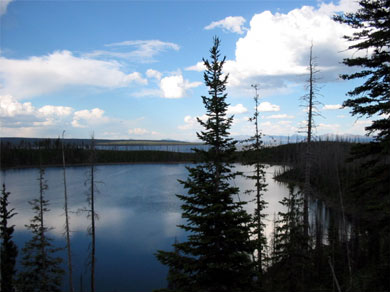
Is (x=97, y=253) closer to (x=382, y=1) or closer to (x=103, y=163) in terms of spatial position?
→ (x=382, y=1)

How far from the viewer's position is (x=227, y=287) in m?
8.94

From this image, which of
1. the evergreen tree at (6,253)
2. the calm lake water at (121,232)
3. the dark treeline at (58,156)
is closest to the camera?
the evergreen tree at (6,253)

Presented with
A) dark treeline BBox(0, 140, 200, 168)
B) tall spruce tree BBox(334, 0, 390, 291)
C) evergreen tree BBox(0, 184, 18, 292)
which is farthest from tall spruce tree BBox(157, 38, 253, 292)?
dark treeline BBox(0, 140, 200, 168)

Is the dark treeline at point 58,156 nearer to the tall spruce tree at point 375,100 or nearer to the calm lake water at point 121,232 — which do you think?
the calm lake water at point 121,232

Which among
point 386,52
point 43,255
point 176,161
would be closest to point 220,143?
point 386,52

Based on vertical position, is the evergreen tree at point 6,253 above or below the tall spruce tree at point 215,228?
below

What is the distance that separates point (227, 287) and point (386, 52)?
34.3ft

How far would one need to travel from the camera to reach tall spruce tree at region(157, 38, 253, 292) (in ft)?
29.6

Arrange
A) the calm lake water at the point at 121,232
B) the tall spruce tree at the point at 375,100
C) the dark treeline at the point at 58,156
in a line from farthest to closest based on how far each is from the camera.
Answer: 1. the dark treeline at the point at 58,156
2. the calm lake water at the point at 121,232
3. the tall spruce tree at the point at 375,100

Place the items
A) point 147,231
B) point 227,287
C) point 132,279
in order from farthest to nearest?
point 147,231 → point 132,279 → point 227,287

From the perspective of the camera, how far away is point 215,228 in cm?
945

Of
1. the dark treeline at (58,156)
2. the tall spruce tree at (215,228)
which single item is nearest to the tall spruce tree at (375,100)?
the tall spruce tree at (215,228)

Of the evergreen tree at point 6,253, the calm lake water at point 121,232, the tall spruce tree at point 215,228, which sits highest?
the tall spruce tree at point 215,228

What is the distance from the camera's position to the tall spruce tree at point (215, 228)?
29.6ft
